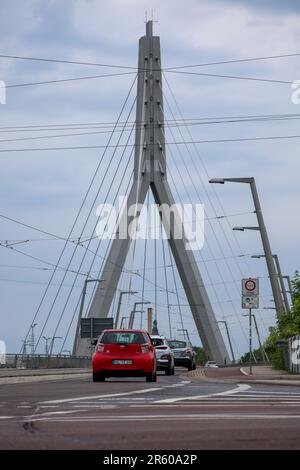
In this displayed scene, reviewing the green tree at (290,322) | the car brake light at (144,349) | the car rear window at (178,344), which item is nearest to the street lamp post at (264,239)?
the green tree at (290,322)

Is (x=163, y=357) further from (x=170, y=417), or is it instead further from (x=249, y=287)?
(x=170, y=417)

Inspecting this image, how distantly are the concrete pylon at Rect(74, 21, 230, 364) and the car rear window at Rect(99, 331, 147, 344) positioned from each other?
25469 millimetres

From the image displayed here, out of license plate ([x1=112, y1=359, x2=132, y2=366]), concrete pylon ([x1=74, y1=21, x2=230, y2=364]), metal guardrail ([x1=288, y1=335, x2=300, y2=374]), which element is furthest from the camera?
concrete pylon ([x1=74, y1=21, x2=230, y2=364])

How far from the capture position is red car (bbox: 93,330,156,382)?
2803 cm

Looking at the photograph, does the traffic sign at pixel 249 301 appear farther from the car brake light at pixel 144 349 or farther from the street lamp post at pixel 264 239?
the street lamp post at pixel 264 239

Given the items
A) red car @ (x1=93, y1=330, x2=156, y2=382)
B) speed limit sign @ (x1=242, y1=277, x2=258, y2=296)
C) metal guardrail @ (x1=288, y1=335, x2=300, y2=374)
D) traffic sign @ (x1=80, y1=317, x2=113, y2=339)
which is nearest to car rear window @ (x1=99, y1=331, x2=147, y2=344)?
red car @ (x1=93, y1=330, x2=156, y2=382)

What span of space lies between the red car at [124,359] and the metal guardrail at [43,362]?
2993cm

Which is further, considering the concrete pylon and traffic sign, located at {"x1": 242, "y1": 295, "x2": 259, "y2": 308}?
the concrete pylon

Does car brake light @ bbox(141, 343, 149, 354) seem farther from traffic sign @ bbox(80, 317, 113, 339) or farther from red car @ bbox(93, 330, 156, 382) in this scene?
traffic sign @ bbox(80, 317, 113, 339)

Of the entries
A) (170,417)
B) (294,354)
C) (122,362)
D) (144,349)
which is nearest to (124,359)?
(122,362)

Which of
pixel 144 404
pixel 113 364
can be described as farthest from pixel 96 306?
pixel 144 404

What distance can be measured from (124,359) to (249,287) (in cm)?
566

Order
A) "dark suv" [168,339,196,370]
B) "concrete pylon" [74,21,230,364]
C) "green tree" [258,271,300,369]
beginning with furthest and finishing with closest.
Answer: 1. "concrete pylon" [74,21,230,364]
2. "dark suv" [168,339,196,370]
3. "green tree" [258,271,300,369]

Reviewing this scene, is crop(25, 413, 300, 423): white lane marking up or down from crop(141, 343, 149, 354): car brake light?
down
